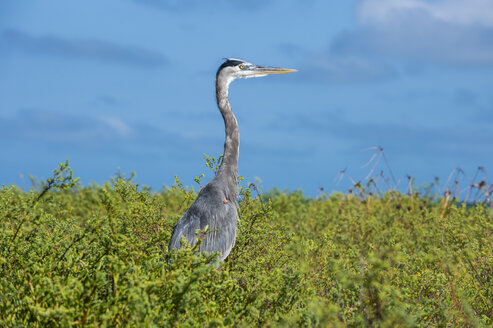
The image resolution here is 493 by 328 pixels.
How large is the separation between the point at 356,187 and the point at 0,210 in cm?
847

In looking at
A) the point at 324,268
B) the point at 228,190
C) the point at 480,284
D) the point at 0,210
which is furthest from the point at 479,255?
the point at 0,210

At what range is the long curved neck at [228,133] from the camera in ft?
24.2

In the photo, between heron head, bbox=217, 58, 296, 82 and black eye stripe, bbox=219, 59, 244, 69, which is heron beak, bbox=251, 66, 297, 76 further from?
black eye stripe, bbox=219, 59, 244, 69

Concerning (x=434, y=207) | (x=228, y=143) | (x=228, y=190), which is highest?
(x=434, y=207)

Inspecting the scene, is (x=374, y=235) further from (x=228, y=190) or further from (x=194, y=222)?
(x=194, y=222)

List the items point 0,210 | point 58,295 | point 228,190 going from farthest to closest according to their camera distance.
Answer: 1. point 228,190
2. point 0,210
3. point 58,295

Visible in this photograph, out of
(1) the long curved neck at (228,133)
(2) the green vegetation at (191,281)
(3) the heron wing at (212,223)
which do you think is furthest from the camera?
(1) the long curved neck at (228,133)

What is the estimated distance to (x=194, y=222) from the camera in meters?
6.51

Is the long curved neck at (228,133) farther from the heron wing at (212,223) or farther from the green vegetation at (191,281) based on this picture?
the heron wing at (212,223)

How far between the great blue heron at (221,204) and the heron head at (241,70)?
0.05ft

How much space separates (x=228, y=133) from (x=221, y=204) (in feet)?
3.88

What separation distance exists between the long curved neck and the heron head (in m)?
0.16

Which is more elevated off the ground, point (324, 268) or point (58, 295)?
point (324, 268)

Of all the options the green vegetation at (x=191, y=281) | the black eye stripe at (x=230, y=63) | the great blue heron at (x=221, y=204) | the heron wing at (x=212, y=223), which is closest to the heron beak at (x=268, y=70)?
the black eye stripe at (x=230, y=63)
